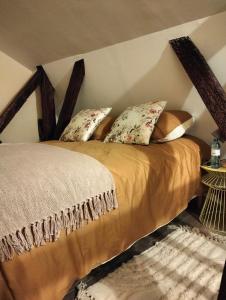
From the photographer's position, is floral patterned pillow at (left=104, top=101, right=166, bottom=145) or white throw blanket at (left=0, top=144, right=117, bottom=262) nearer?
white throw blanket at (left=0, top=144, right=117, bottom=262)

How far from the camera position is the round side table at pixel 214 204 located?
1891 mm

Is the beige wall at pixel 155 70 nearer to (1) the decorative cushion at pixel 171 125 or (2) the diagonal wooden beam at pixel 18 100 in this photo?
(1) the decorative cushion at pixel 171 125

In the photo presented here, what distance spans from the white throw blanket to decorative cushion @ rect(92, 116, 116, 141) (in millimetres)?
943

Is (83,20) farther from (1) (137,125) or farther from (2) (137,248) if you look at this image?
(2) (137,248)

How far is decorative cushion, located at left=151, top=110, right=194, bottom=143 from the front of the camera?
6.70 feet

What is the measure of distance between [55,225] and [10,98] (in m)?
2.89

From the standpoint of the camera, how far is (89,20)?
7.52ft

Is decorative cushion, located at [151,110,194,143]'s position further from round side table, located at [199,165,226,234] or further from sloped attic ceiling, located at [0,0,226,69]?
sloped attic ceiling, located at [0,0,226,69]

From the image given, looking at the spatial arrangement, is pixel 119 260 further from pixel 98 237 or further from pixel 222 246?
pixel 222 246

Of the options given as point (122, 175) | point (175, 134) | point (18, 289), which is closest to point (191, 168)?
point (175, 134)

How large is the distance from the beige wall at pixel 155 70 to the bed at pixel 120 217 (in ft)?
1.25

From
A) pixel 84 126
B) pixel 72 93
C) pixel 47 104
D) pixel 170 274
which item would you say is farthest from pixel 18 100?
pixel 170 274

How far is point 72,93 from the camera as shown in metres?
3.20

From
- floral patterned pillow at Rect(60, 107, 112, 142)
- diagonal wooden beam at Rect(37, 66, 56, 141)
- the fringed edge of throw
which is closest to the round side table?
the fringed edge of throw
